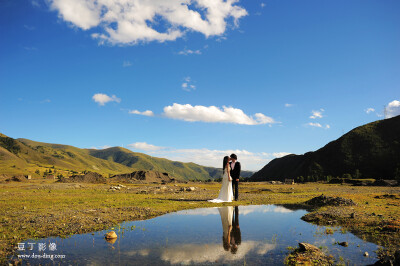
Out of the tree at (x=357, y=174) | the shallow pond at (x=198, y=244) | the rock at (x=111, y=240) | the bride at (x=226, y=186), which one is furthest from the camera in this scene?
the tree at (x=357, y=174)

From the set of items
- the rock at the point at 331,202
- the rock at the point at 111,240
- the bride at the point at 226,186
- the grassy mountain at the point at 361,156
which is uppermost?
the grassy mountain at the point at 361,156

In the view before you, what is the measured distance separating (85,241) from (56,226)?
11.5ft

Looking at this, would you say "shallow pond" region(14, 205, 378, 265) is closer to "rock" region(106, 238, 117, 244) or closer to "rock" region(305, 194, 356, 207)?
"rock" region(106, 238, 117, 244)

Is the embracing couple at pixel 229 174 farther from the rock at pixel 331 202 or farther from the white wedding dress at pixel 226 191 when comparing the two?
the rock at pixel 331 202

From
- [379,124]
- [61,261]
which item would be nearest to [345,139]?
[379,124]

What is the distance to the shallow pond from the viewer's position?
863 cm

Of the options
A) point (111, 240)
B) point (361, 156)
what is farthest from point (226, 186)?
point (361, 156)

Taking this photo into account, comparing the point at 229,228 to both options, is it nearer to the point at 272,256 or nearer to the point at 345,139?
the point at 272,256

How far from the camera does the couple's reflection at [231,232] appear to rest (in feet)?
33.3

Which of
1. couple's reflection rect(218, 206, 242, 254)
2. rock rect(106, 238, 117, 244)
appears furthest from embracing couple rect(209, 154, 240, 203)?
rock rect(106, 238, 117, 244)

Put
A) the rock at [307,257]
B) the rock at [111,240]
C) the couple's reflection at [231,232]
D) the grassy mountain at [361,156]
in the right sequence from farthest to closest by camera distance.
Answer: the grassy mountain at [361,156] → the rock at [111,240] → the couple's reflection at [231,232] → the rock at [307,257]

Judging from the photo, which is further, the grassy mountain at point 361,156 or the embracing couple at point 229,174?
the grassy mountain at point 361,156

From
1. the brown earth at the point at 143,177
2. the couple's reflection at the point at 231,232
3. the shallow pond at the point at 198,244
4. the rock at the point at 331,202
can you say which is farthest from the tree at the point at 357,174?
the shallow pond at the point at 198,244

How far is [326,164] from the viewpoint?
147 m
